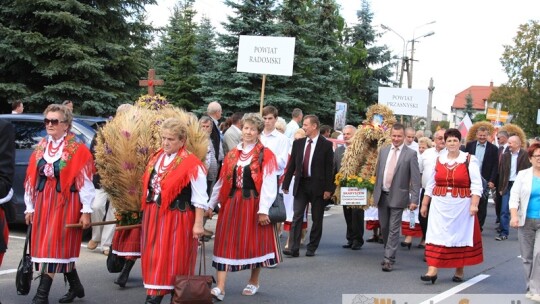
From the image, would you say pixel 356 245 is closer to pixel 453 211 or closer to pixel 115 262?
pixel 453 211

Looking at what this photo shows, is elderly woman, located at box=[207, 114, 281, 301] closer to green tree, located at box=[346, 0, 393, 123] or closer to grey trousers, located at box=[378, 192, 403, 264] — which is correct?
grey trousers, located at box=[378, 192, 403, 264]

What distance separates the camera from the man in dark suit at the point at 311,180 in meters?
10.6

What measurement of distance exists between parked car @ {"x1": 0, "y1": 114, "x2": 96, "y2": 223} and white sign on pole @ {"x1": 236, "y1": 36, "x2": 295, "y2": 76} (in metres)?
5.95

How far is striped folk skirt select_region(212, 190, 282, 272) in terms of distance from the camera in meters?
7.37

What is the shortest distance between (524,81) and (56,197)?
66641 millimetres

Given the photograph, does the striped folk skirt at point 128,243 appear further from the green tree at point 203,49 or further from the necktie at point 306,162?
Result: the green tree at point 203,49

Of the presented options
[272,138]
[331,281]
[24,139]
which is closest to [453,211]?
[331,281]

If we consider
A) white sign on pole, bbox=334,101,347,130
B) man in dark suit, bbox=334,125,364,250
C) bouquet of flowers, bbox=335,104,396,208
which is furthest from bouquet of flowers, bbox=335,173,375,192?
white sign on pole, bbox=334,101,347,130

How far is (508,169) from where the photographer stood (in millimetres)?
14117

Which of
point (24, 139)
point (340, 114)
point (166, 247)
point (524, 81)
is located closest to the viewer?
point (166, 247)

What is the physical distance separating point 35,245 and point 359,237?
248 inches

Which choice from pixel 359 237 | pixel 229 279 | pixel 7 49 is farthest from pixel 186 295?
pixel 7 49

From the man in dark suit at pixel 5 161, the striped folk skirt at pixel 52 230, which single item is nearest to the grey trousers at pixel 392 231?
the striped folk skirt at pixel 52 230

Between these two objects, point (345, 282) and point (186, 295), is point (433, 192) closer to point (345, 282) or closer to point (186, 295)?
point (345, 282)
